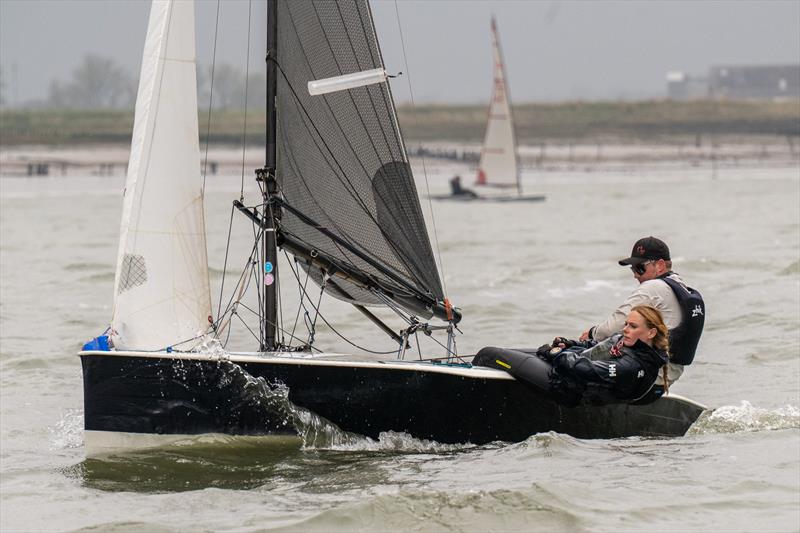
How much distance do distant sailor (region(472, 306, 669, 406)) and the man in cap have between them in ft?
0.47

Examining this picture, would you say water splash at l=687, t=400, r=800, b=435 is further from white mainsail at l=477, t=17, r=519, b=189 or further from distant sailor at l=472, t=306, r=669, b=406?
white mainsail at l=477, t=17, r=519, b=189

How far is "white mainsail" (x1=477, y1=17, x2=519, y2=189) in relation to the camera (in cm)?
4325

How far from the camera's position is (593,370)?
30.4 feet

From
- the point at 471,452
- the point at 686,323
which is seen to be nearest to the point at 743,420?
the point at 686,323

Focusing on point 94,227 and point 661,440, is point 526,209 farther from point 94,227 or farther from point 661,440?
point 661,440

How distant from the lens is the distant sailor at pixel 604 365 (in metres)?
9.19

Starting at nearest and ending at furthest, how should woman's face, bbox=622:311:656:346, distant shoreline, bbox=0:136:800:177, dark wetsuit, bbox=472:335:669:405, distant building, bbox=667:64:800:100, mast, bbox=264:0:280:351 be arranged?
woman's face, bbox=622:311:656:346, dark wetsuit, bbox=472:335:669:405, mast, bbox=264:0:280:351, distant shoreline, bbox=0:136:800:177, distant building, bbox=667:64:800:100

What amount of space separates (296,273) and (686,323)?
9.16 feet

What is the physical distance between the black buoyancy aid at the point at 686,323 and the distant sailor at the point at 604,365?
0.18 m

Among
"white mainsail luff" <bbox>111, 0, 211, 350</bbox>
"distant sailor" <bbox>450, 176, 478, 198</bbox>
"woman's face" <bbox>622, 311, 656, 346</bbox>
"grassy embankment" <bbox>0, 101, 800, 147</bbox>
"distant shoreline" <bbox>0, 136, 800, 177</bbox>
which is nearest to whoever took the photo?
"woman's face" <bbox>622, 311, 656, 346</bbox>

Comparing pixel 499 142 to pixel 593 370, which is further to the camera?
pixel 499 142

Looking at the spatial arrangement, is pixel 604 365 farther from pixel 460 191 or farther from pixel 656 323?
pixel 460 191

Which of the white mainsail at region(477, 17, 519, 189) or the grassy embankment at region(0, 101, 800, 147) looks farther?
the grassy embankment at region(0, 101, 800, 147)

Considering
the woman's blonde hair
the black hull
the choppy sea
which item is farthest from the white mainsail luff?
the woman's blonde hair
